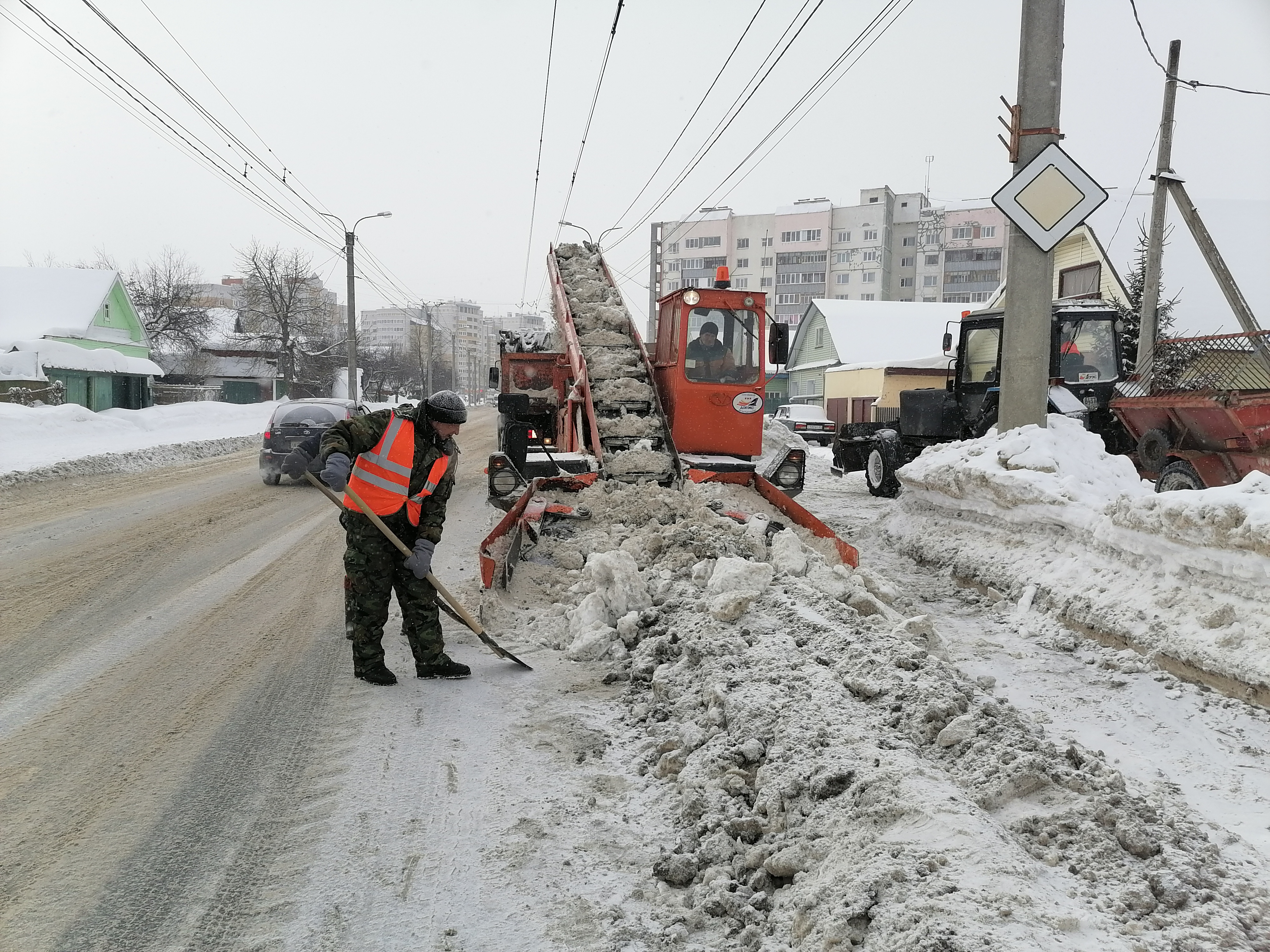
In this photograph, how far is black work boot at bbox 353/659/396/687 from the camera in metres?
4.64

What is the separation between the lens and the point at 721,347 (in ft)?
31.1

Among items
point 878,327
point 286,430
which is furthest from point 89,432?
point 878,327

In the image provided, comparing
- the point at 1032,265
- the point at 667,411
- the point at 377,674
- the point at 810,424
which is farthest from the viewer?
the point at 810,424

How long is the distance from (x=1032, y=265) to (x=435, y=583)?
592 centimetres

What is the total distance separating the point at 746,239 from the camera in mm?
79625

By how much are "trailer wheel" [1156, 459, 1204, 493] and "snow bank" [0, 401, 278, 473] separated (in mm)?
15816

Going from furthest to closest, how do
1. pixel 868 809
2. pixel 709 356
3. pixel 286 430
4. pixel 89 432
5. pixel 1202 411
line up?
pixel 89 432
pixel 286 430
pixel 709 356
pixel 1202 411
pixel 868 809

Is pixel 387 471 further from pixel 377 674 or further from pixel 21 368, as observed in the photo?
pixel 21 368

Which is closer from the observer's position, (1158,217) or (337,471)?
(337,471)

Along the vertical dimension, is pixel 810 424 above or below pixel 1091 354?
below

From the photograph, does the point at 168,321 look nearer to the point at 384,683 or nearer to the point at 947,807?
the point at 384,683

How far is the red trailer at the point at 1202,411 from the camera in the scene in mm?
8680

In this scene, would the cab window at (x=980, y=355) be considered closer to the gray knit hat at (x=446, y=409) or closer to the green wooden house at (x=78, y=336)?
the gray knit hat at (x=446, y=409)

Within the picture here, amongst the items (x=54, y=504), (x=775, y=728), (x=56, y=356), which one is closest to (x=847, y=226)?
(x=56, y=356)
